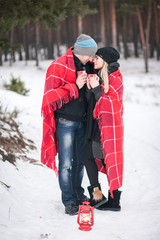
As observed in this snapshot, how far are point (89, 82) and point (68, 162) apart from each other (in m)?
1.05

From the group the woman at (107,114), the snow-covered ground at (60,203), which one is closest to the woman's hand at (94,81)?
the woman at (107,114)

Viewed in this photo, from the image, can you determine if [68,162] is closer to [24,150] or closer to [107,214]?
[107,214]

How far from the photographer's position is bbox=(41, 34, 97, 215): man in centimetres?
323

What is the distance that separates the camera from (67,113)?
11.0ft

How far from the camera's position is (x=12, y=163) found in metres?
4.66

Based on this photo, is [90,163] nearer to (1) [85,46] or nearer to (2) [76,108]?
(2) [76,108]

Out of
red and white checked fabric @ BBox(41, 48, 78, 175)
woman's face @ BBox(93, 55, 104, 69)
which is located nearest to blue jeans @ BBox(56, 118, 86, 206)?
red and white checked fabric @ BBox(41, 48, 78, 175)

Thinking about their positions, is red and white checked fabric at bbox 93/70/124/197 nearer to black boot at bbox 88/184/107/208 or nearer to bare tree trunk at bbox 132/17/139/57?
black boot at bbox 88/184/107/208

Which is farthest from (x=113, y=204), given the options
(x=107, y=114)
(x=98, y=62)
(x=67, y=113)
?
(x=98, y=62)

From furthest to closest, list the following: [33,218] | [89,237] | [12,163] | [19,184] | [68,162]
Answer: [12,163], [19,184], [68,162], [33,218], [89,237]

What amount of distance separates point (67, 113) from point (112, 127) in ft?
1.92

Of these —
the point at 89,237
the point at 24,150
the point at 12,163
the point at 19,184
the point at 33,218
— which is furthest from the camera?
the point at 24,150

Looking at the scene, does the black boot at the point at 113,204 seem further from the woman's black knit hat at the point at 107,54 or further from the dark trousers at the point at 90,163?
the woman's black knit hat at the point at 107,54

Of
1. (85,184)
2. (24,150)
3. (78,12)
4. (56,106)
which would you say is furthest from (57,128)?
(78,12)
